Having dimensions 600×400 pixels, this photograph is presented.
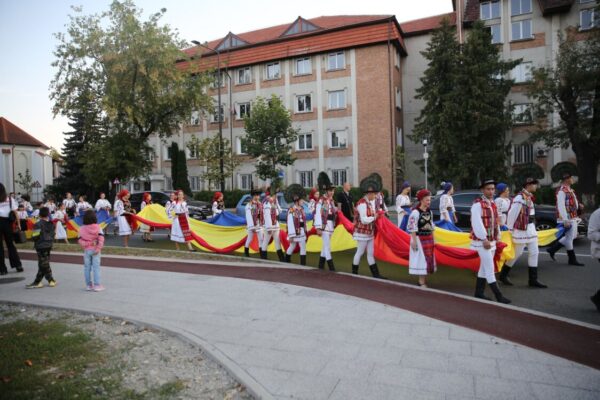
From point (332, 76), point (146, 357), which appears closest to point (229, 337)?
point (146, 357)

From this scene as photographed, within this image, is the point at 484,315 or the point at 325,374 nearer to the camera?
the point at 325,374

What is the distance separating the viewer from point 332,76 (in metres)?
39.5

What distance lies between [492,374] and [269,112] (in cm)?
3113

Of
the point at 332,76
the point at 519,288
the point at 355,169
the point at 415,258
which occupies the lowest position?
the point at 519,288

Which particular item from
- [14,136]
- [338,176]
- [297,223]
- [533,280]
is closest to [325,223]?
[297,223]

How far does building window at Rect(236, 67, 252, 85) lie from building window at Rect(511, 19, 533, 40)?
75.3 ft

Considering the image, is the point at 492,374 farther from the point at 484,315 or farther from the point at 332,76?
the point at 332,76

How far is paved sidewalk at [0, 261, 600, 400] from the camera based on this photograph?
4309 millimetres

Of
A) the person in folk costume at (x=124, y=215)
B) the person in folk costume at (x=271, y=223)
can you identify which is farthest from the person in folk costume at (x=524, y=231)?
the person in folk costume at (x=124, y=215)

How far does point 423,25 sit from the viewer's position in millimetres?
41750

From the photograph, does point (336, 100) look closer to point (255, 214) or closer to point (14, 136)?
point (255, 214)

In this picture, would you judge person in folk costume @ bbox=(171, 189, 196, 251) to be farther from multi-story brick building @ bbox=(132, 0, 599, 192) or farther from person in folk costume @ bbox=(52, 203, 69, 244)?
multi-story brick building @ bbox=(132, 0, 599, 192)

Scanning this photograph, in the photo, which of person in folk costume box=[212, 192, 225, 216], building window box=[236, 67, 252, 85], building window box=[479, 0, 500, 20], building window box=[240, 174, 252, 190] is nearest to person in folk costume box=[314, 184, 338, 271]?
person in folk costume box=[212, 192, 225, 216]

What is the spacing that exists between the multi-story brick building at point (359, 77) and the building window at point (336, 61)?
3.4 inches
